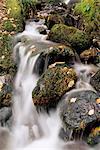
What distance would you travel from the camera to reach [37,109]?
7.61 m

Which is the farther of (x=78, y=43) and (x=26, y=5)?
(x=26, y=5)

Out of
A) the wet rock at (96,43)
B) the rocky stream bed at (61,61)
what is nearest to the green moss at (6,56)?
the rocky stream bed at (61,61)

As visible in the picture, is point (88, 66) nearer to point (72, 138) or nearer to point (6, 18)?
point (72, 138)

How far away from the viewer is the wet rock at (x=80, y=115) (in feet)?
21.8

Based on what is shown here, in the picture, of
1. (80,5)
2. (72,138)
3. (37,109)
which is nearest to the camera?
(72,138)

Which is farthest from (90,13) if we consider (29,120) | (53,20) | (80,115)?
(80,115)

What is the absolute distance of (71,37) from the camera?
9266mm

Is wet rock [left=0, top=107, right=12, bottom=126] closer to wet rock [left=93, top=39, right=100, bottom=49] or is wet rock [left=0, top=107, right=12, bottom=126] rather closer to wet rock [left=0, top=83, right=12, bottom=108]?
wet rock [left=0, top=83, right=12, bottom=108]

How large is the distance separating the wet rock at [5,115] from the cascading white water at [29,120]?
18cm

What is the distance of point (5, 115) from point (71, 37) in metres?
3.10

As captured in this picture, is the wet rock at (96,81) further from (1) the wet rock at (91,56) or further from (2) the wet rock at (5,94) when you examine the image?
(2) the wet rock at (5,94)

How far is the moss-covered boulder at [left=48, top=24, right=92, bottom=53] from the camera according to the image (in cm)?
909

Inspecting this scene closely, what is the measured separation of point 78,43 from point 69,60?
28.0 inches

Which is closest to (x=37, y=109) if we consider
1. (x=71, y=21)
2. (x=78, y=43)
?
(x=78, y=43)
